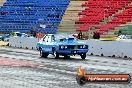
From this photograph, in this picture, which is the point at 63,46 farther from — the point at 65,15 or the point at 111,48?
the point at 65,15

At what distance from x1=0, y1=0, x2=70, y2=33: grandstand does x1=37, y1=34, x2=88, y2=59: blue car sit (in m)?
31.3

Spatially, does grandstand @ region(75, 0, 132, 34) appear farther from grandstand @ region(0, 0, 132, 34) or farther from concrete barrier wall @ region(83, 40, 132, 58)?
concrete barrier wall @ region(83, 40, 132, 58)

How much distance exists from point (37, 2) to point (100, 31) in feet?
58.2

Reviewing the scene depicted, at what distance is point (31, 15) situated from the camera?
67.1 metres

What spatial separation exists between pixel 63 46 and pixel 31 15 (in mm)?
39523

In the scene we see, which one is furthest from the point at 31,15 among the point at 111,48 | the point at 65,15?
the point at 111,48

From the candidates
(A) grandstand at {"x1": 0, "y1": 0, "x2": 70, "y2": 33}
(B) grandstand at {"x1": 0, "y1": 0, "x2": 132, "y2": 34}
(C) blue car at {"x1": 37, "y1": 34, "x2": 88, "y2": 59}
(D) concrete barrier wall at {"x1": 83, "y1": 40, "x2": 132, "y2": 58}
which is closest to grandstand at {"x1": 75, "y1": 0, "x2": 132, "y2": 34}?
(B) grandstand at {"x1": 0, "y1": 0, "x2": 132, "y2": 34}

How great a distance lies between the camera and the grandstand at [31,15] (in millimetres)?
64125

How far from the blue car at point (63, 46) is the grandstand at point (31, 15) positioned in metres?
31.3

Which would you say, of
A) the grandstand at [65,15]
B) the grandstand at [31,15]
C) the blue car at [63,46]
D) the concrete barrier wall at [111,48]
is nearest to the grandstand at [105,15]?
the grandstand at [65,15]

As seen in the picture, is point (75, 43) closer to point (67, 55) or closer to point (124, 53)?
point (67, 55)

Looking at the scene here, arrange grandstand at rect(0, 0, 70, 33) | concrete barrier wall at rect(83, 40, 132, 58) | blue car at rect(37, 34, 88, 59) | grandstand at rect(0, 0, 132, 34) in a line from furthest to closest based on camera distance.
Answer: grandstand at rect(0, 0, 70, 33) < grandstand at rect(0, 0, 132, 34) < concrete barrier wall at rect(83, 40, 132, 58) < blue car at rect(37, 34, 88, 59)

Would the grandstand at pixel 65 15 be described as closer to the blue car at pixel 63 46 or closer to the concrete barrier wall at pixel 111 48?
the concrete barrier wall at pixel 111 48

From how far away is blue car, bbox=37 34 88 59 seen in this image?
28.0 m
